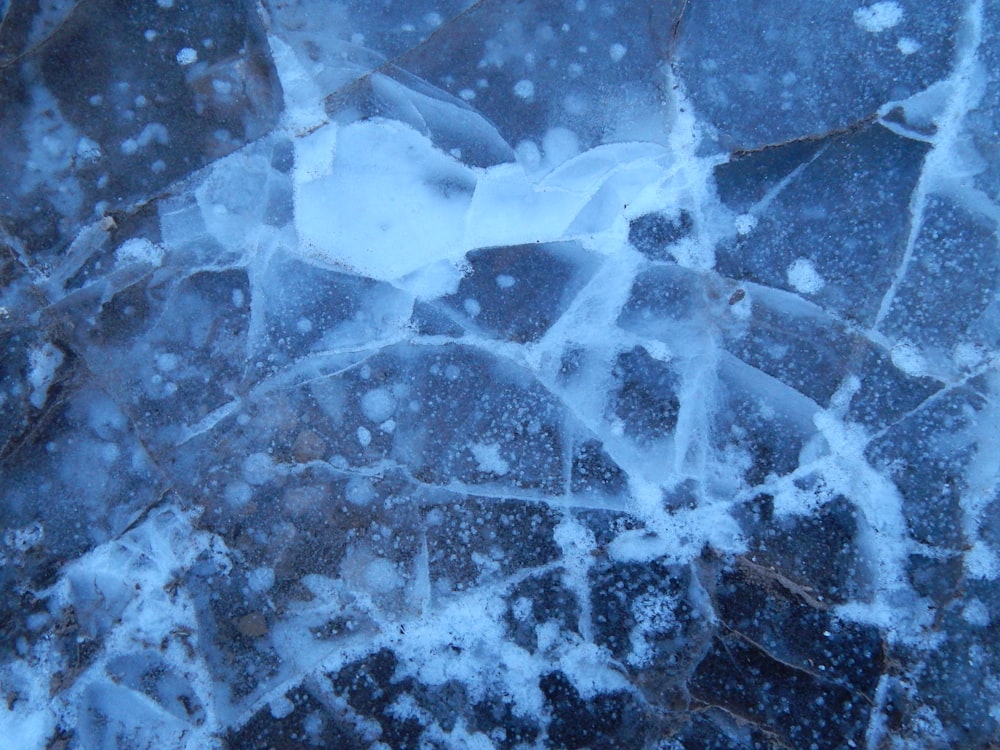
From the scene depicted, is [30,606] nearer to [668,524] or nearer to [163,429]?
A: [163,429]

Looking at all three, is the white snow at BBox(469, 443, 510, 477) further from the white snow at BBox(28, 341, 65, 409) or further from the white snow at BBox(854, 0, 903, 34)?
the white snow at BBox(854, 0, 903, 34)

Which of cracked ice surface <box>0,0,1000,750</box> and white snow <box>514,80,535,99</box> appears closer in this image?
cracked ice surface <box>0,0,1000,750</box>

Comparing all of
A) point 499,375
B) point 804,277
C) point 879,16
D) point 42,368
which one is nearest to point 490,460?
point 499,375

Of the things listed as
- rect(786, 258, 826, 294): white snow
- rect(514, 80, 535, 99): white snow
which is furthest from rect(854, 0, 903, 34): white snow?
rect(514, 80, 535, 99): white snow

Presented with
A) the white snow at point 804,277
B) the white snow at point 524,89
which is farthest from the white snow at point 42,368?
the white snow at point 804,277

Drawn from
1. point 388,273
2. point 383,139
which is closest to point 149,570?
point 388,273

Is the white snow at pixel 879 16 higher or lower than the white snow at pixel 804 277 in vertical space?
higher

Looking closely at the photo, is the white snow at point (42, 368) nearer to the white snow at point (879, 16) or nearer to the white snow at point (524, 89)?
the white snow at point (524, 89)

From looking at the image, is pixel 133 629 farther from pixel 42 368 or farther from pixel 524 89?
pixel 524 89
